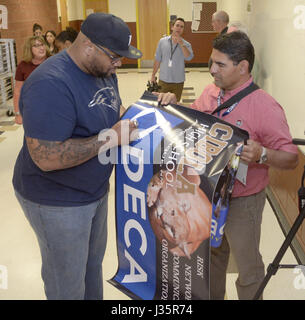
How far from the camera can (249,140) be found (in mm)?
1715

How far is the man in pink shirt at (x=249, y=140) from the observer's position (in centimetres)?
181

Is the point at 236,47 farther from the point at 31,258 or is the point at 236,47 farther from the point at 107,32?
the point at 31,258

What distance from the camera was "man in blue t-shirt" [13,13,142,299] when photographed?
151cm

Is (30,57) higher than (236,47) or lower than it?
lower

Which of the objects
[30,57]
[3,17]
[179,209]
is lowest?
[179,209]

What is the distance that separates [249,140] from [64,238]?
2.92 feet

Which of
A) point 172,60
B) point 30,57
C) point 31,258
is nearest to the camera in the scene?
point 31,258

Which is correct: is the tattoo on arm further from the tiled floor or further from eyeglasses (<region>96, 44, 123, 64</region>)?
the tiled floor

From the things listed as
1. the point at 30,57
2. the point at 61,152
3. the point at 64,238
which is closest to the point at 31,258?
the point at 64,238

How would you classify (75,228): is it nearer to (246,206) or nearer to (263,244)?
(246,206)

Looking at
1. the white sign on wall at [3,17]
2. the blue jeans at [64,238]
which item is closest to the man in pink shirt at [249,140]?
the blue jeans at [64,238]

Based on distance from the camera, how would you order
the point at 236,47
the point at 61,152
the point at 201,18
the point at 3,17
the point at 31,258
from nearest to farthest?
the point at 61,152 < the point at 236,47 < the point at 31,258 < the point at 3,17 < the point at 201,18

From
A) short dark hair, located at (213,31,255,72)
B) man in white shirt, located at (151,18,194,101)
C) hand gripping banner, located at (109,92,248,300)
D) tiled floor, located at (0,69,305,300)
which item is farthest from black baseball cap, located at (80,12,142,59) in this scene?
man in white shirt, located at (151,18,194,101)
